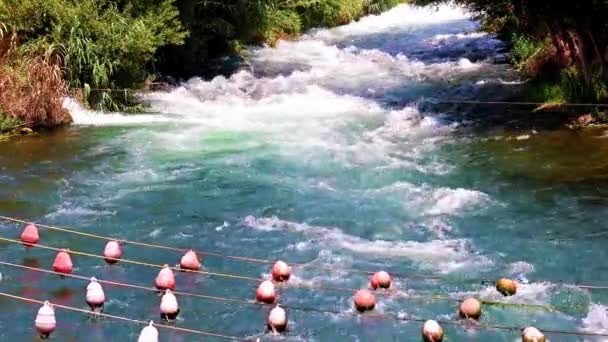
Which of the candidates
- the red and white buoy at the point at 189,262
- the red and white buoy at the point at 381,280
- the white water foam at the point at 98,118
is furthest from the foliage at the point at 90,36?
the red and white buoy at the point at 381,280

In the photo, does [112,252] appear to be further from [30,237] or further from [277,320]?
[277,320]

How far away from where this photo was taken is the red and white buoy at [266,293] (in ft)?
30.6

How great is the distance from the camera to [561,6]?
15406 mm

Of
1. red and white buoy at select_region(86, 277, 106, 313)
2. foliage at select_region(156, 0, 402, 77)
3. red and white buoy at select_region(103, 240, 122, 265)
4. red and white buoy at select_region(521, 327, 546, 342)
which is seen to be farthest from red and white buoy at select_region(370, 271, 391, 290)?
foliage at select_region(156, 0, 402, 77)

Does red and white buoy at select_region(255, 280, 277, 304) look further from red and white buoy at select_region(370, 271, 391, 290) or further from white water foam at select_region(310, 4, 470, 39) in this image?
white water foam at select_region(310, 4, 470, 39)

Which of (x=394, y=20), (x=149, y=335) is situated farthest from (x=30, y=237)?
(x=394, y=20)

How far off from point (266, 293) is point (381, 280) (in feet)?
4.18

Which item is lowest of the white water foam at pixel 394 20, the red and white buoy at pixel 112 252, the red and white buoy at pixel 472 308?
the white water foam at pixel 394 20

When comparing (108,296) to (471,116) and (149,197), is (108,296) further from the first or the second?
(471,116)

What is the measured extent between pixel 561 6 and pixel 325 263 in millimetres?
7486

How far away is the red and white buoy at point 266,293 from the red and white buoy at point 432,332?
1.75 metres

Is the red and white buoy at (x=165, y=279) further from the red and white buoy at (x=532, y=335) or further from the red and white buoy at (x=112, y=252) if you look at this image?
the red and white buoy at (x=532, y=335)

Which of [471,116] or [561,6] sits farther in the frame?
[471,116]

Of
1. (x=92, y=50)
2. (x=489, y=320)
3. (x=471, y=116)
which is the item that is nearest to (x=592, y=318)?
(x=489, y=320)
